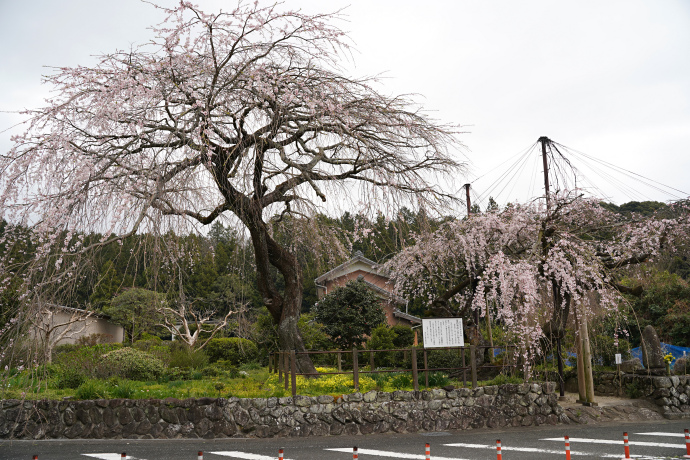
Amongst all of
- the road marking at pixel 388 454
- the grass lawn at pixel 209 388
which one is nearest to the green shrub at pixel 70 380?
the grass lawn at pixel 209 388

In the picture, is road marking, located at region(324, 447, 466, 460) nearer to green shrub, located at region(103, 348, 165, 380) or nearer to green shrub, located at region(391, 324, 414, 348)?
green shrub, located at region(103, 348, 165, 380)

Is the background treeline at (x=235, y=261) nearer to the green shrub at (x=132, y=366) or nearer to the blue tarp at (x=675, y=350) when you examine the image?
the green shrub at (x=132, y=366)

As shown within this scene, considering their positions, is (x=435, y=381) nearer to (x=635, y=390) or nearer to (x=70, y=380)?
(x=635, y=390)

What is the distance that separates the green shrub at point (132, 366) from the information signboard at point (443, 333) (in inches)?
272

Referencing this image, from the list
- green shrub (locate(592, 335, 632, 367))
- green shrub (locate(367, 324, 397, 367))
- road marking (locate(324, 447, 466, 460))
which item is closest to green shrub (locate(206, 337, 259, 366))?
green shrub (locate(367, 324, 397, 367))

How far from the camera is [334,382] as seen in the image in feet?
33.4

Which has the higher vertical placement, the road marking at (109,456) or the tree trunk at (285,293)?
the tree trunk at (285,293)

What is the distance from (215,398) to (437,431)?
14.8 feet

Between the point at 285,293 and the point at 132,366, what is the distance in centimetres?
426

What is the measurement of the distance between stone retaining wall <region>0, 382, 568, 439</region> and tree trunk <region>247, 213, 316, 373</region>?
198 cm

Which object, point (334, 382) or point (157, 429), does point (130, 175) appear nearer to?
point (157, 429)

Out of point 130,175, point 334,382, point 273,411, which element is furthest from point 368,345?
point 130,175

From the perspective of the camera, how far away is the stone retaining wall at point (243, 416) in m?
8.96

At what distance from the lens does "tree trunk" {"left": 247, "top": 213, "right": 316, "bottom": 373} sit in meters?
11.3
